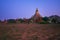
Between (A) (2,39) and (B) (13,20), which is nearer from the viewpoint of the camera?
(A) (2,39)

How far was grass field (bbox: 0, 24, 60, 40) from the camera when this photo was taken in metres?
1.50

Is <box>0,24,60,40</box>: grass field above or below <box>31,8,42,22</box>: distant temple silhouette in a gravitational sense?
below

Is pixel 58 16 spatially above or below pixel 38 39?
above

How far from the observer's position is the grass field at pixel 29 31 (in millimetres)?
1501

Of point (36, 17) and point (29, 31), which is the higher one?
point (36, 17)

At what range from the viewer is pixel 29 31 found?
1.56 metres

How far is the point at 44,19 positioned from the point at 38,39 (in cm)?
29

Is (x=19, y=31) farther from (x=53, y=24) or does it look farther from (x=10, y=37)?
(x=53, y=24)

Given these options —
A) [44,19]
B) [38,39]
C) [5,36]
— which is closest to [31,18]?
[44,19]

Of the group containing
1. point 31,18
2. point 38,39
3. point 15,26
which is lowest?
point 38,39

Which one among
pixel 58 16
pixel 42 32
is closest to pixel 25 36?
pixel 42 32

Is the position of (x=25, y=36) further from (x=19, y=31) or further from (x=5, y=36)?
(x=5, y=36)

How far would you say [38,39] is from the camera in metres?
1.49

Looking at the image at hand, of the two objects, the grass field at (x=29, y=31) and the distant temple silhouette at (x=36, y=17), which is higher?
the distant temple silhouette at (x=36, y=17)
